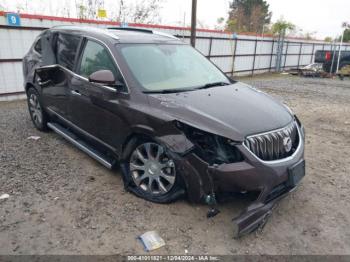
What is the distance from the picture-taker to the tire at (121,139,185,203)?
3.05m

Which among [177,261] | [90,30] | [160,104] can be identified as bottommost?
[177,261]

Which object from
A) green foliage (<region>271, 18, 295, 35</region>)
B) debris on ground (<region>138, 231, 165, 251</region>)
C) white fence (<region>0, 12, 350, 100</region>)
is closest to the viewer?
debris on ground (<region>138, 231, 165, 251</region>)

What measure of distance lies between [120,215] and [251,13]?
1793 inches

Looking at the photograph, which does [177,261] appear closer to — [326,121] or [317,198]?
[317,198]

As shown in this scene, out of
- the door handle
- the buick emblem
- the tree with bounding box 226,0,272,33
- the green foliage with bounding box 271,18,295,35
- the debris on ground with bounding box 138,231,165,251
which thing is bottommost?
the debris on ground with bounding box 138,231,165,251

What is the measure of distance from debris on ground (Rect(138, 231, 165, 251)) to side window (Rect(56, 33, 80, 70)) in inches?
100

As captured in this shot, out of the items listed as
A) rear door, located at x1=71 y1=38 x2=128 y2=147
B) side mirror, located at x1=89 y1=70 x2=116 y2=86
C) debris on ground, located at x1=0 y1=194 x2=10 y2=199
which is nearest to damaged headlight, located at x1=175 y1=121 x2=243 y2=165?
rear door, located at x1=71 y1=38 x2=128 y2=147

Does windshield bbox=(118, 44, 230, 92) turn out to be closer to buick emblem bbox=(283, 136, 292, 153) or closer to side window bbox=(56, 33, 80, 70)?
side window bbox=(56, 33, 80, 70)

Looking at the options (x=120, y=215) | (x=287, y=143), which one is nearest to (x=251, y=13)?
(x=287, y=143)

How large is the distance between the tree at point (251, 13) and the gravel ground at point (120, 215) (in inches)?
1409

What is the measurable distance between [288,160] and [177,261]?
1.37 m

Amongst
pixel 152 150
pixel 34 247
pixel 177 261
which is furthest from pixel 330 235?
pixel 34 247

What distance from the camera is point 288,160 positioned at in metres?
2.87

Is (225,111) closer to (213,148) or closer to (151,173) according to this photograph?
(213,148)
